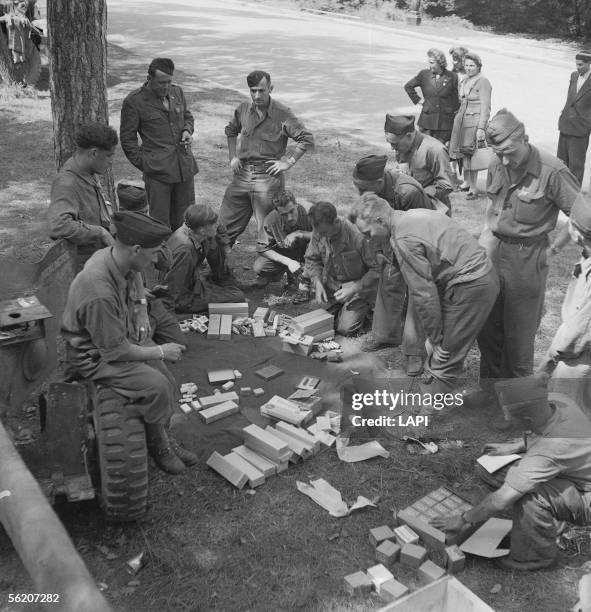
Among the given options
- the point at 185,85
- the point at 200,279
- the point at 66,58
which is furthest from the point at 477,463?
the point at 185,85

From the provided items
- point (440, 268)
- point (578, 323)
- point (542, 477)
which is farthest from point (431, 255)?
point (542, 477)

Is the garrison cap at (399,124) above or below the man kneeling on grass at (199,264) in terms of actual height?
above

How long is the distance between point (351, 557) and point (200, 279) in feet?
13.0

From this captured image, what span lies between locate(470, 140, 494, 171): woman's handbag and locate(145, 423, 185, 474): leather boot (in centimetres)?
767

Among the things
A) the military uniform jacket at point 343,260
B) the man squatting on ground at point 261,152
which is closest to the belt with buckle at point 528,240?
the military uniform jacket at point 343,260

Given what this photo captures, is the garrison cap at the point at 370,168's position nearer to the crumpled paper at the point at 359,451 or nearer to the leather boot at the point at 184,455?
the crumpled paper at the point at 359,451

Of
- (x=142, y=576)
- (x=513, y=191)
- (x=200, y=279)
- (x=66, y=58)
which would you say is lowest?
(x=142, y=576)

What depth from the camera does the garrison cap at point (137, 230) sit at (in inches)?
166

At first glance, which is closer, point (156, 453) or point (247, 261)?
point (156, 453)

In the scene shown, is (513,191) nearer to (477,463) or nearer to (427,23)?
(477,463)

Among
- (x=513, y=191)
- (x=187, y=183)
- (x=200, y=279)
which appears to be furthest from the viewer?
(x=187, y=183)

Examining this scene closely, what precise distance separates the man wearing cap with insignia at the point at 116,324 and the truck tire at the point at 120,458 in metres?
0.09

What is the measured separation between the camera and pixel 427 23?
107 ft

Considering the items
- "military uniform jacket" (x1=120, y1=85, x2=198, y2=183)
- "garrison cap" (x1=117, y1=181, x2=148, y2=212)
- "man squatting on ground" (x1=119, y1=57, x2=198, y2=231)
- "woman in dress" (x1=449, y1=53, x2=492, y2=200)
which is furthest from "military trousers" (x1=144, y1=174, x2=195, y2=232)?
"woman in dress" (x1=449, y1=53, x2=492, y2=200)
